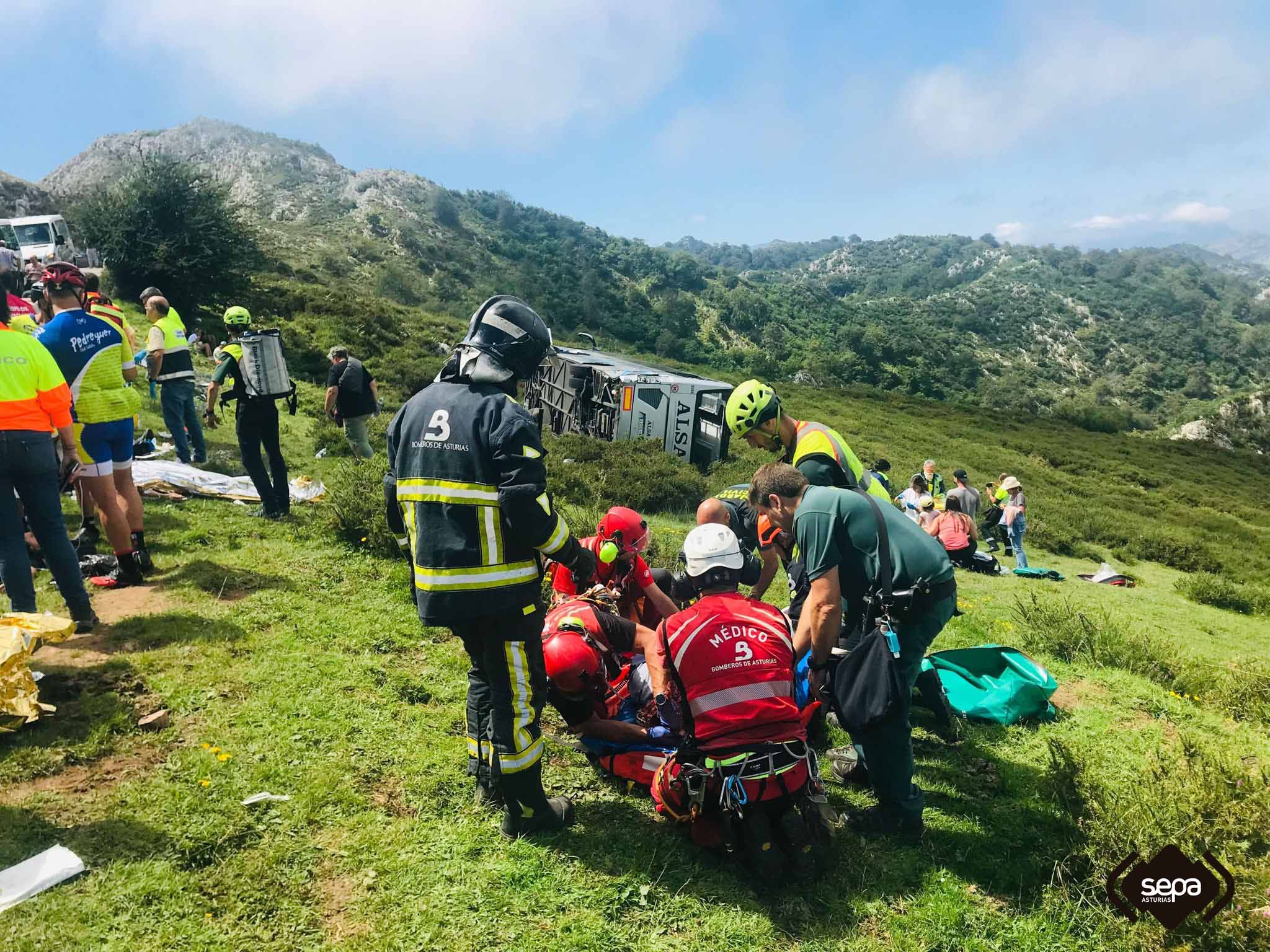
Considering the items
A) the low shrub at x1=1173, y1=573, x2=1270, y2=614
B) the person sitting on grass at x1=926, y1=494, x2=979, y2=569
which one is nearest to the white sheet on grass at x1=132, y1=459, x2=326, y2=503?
the person sitting on grass at x1=926, y1=494, x2=979, y2=569

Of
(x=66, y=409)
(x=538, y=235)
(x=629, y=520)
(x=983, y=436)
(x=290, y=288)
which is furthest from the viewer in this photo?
(x=538, y=235)

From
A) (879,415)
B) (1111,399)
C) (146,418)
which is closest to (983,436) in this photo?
(879,415)

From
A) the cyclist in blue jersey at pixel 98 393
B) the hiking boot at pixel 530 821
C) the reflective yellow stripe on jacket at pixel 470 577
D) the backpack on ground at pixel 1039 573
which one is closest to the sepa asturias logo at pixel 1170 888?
the hiking boot at pixel 530 821

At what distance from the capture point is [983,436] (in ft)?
127

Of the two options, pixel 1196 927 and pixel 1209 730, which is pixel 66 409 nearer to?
pixel 1196 927

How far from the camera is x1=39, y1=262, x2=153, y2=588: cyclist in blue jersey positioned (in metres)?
5.13

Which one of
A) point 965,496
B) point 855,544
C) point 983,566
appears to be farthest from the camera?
point 983,566

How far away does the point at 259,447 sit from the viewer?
299 inches

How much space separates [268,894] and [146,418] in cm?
1079

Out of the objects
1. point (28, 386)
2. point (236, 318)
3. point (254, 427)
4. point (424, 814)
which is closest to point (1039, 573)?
point (424, 814)

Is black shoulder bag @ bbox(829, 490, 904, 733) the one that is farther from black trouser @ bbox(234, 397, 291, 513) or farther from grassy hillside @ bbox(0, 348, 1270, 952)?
black trouser @ bbox(234, 397, 291, 513)

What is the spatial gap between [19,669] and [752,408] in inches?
166

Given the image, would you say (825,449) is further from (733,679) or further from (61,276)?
(61,276)

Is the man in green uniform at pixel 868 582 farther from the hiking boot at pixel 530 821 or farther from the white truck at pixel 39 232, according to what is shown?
the white truck at pixel 39 232
